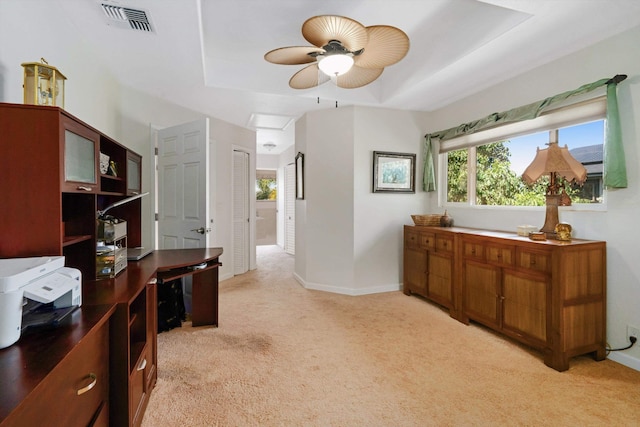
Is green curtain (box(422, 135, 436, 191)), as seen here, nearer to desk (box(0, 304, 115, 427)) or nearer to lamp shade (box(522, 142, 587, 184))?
lamp shade (box(522, 142, 587, 184))

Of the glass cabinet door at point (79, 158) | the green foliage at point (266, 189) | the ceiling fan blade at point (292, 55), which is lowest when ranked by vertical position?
the glass cabinet door at point (79, 158)

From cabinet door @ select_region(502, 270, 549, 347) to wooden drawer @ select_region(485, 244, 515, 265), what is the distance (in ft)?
0.30

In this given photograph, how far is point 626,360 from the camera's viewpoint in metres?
2.19

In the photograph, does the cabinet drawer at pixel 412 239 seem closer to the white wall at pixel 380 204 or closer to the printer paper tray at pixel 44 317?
the white wall at pixel 380 204

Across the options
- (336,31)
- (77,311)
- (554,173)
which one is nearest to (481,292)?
(554,173)

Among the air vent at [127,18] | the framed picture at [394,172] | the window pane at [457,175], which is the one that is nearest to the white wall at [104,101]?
the air vent at [127,18]

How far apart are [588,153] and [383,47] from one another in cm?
197

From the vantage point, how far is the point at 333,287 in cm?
395

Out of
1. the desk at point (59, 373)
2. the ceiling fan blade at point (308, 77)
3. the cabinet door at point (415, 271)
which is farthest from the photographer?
the cabinet door at point (415, 271)

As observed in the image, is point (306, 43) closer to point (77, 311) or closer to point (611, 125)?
point (611, 125)

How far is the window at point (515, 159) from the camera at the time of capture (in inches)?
95.5

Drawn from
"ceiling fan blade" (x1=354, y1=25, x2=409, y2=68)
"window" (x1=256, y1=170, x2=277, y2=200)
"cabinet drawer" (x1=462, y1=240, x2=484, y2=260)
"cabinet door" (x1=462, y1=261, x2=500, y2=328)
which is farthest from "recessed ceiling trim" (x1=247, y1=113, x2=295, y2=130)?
"window" (x1=256, y1=170, x2=277, y2=200)

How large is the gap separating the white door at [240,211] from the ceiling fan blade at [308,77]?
2.61 meters

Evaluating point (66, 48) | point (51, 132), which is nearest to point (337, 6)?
point (66, 48)
